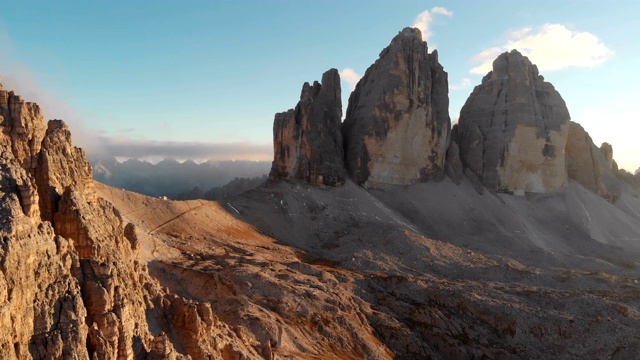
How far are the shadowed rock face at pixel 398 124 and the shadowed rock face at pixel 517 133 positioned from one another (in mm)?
6824

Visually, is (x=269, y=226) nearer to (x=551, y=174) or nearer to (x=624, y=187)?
(x=551, y=174)

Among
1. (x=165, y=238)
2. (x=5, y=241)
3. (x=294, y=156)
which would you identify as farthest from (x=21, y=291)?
(x=294, y=156)

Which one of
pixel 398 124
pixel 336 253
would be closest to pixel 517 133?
pixel 398 124

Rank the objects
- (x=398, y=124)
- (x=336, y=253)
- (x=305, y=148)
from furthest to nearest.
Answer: (x=398, y=124) → (x=305, y=148) → (x=336, y=253)

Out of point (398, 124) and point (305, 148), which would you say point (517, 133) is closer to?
point (398, 124)

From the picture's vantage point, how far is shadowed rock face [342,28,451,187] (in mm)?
52750

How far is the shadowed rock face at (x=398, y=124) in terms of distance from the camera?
173 feet

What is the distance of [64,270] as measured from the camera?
8797mm

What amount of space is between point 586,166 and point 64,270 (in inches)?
2832

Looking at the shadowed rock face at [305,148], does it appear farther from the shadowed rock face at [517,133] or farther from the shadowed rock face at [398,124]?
the shadowed rock face at [517,133]

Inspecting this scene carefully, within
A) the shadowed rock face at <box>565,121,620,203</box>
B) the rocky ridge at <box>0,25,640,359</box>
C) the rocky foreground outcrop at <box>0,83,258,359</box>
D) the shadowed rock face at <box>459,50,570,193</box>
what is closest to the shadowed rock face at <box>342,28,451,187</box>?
the rocky ridge at <box>0,25,640,359</box>

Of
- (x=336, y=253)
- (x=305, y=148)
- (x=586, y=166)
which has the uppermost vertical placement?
(x=305, y=148)

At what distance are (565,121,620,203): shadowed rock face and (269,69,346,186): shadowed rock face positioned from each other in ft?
118

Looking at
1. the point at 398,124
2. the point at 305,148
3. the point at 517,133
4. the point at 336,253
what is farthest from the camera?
the point at 517,133
